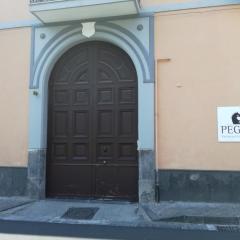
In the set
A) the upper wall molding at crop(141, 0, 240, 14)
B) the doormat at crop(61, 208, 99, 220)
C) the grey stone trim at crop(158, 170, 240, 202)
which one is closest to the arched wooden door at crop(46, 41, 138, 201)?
the grey stone trim at crop(158, 170, 240, 202)

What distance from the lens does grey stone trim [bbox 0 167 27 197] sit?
1023 centimetres

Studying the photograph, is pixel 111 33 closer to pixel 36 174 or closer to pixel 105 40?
pixel 105 40

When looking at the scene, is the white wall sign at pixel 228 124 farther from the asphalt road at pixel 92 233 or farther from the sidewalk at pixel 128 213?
the asphalt road at pixel 92 233

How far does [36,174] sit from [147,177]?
271 centimetres

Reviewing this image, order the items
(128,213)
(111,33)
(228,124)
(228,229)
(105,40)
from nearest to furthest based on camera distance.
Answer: (228,229)
(128,213)
(228,124)
(111,33)
(105,40)

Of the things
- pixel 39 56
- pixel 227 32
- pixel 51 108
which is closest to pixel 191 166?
pixel 227 32

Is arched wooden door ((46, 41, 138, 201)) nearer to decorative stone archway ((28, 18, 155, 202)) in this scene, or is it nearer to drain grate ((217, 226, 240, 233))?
decorative stone archway ((28, 18, 155, 202))

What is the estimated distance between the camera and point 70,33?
10.3 metres

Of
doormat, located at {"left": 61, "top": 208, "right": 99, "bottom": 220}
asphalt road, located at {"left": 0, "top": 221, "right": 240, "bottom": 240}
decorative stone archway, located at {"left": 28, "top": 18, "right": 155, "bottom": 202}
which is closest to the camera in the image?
asphalt road, located at {"left": 0, "top": 221, "right": 240, "bottom": 240}

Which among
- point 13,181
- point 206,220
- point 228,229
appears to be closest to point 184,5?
point 206,220

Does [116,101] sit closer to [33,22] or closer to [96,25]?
[96,25]

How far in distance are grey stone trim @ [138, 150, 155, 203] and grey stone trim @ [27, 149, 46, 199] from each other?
2.42 m

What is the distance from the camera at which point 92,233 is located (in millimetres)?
7156

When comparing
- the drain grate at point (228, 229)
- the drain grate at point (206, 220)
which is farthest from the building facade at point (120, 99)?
the drain grate at point (228, 229)
